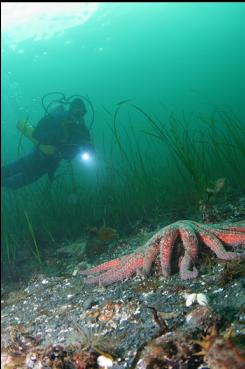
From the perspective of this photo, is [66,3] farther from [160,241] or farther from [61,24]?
[160,241]

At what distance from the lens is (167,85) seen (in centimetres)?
8838

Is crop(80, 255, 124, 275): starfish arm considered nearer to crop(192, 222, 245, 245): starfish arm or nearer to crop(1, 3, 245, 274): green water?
crop(192, 222, 245, 245): starfish arm

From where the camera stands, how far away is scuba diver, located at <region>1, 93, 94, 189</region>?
31.3ft

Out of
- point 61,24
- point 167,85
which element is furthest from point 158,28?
point 61,24

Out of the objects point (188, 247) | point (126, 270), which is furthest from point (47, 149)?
point (188, 247)

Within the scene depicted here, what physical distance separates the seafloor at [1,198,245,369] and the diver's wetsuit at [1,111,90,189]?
5103 mm

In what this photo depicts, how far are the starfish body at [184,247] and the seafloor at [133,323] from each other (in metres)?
0.10

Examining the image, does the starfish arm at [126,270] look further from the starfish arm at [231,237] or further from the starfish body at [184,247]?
the starfish arm at [231,237]

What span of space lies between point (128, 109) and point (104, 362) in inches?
2324

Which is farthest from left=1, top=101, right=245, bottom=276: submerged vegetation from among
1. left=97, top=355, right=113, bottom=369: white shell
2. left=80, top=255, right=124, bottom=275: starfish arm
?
left=97, top=355, right=113, bottom=369: white shell

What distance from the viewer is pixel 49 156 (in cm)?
993

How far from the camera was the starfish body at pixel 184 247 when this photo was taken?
3.82 m

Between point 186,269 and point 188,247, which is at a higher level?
point 188,247

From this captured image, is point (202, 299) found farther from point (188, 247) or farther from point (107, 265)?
point (107, 265)
